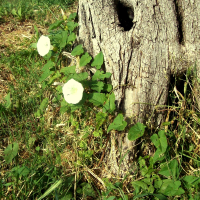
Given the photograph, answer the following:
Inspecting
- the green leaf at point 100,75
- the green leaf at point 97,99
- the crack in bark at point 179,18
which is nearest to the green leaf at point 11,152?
the green leaf at point 97,99

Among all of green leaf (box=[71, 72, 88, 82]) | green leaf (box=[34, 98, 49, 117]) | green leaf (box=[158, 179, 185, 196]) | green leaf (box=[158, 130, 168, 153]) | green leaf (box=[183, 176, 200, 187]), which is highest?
green leaf (box=[71, 72, 88, 82])

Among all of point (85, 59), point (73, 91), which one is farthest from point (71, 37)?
point (73, 91)

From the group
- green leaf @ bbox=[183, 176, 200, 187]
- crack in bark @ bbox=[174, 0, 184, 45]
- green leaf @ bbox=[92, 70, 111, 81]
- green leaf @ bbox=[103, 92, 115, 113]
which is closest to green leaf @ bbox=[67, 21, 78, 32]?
green leaf @ bbox=[92, 70, 111, 81]

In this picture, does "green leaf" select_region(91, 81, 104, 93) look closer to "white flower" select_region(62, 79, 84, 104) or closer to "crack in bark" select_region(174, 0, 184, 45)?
"white flower" select_region(62, 79, 84, 104)

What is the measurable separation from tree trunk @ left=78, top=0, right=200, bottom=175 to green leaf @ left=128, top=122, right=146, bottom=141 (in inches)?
5.2

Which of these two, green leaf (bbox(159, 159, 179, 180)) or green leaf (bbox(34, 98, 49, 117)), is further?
green leaf (bbox(34, 98, 49, 117))

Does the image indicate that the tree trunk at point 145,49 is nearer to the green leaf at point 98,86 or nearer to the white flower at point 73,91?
the green leaf at point 98,86

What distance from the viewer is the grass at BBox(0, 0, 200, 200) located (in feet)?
5.50

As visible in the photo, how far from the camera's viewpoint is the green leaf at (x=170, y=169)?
1.71 meters

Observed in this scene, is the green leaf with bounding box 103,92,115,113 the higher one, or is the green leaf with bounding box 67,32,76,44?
the green leaf with bounding box 67,32,76,44

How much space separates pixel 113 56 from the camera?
192cm

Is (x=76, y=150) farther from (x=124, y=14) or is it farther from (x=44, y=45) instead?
(x=124, y=14)

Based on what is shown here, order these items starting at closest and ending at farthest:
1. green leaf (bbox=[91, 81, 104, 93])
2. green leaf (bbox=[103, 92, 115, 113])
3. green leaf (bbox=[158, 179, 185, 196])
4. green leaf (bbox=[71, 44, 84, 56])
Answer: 1. green leaf (bbox=[158, 179, 185, 196])
2. green leaf (bbox=[103, 92, 115, 113])
3. green leaf (bbox=[91, 81, 104, 93])
4. green leaf (bbox=[71, 44, 84, 56])

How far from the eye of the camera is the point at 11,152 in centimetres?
184
